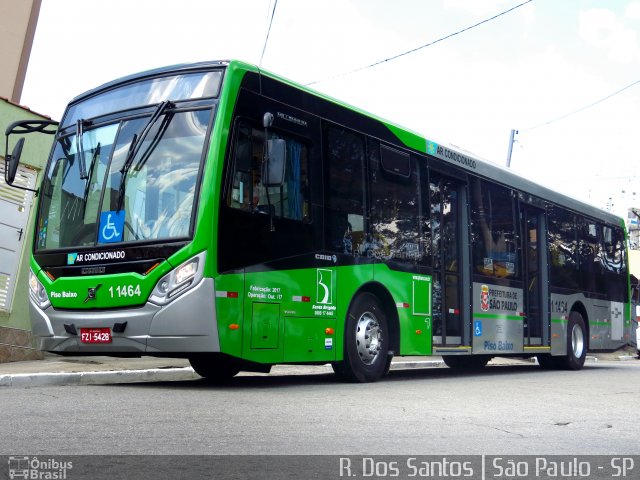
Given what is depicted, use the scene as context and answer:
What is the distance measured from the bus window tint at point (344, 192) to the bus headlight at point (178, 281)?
6.76 feet

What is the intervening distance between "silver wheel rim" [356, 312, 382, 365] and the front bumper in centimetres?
261

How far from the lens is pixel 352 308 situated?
1022 centimetres

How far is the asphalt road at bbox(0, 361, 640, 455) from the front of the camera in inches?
206

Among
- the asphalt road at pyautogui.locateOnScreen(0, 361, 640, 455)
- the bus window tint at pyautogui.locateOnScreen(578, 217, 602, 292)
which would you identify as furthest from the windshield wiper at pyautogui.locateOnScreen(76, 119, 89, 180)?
the bus window tint at pyautogui.locateOnScreen(578, 217, 602, 292)

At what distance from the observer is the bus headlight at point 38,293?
930cm

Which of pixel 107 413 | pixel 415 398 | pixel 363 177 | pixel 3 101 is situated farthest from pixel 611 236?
pixel 107 413

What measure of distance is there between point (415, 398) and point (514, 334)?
19.5 ft

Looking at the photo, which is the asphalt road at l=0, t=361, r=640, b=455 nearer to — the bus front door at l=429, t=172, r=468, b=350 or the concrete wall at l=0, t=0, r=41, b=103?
the bus front door at l=429, t=172, r=468, b=350

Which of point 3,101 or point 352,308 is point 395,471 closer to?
point 352,308

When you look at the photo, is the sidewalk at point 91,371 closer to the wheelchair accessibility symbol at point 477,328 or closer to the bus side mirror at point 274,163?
the wheelchair accessibility symbol at point 477,328

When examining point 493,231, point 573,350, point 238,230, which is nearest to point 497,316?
point 493,231

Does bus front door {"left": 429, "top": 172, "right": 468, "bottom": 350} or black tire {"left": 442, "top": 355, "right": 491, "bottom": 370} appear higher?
bus front door {"left": 429, "top": 172, "right": 468, "bottom": 350}

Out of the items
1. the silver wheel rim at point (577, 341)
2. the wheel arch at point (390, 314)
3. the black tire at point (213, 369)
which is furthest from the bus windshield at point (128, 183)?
the silver wheel rim at point (577, 341)

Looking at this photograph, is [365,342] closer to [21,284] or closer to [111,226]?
[111,226]
